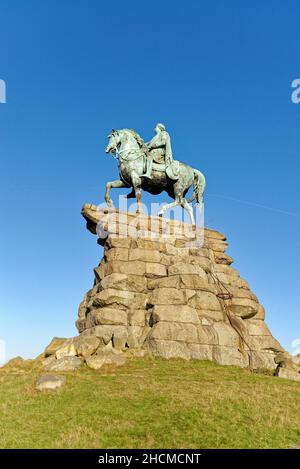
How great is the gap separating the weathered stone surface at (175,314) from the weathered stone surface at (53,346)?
488 centimetres

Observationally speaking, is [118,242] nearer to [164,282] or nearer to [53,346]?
[164,282]

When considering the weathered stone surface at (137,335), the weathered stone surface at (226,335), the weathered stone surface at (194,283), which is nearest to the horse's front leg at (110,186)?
the weathered stone surface at (194,283)

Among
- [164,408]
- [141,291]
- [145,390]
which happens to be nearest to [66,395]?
[145,390]

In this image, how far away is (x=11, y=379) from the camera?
1457 centimetres

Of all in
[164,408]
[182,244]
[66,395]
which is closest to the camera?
[164,408]

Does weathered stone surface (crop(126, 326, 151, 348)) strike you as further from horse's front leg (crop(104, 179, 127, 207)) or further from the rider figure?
the rider figure

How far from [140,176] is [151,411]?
14.3 meters

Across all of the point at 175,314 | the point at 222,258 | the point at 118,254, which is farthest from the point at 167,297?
the point at 222,258

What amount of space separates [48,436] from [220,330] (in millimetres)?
10415

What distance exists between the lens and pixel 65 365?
1468 cm

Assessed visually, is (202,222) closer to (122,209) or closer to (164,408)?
(122,209)

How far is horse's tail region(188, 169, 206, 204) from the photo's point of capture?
2412cm

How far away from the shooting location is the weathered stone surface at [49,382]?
481 inches

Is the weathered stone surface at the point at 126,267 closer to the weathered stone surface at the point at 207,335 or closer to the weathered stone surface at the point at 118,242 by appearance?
the weathered stone surface at the point at 118,242
